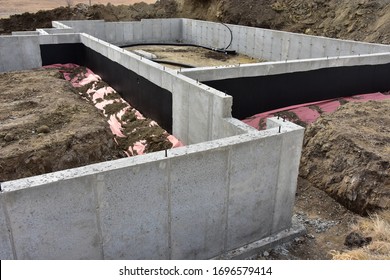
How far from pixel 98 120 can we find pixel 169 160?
14.6ft

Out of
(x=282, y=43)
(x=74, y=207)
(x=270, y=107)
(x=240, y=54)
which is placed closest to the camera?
(x=74, y=207)

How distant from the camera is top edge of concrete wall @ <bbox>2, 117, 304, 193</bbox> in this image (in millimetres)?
3479

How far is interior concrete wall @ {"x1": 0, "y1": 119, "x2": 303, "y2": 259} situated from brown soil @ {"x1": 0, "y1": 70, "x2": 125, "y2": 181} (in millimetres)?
3183

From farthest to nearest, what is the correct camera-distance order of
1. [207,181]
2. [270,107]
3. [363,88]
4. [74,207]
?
[363,88], [270,107], [207,181], [74,207]

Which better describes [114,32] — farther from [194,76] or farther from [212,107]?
[212,107]

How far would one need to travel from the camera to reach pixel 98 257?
403 centimetres

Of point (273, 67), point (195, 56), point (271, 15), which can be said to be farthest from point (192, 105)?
point (271, 15)

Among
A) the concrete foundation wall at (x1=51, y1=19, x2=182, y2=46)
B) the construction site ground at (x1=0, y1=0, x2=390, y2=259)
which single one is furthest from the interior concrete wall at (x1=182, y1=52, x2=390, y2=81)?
the concrete foundation wall at (x1=51, y1=19, x2=182, y2=46)

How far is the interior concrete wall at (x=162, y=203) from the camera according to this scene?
356 cm

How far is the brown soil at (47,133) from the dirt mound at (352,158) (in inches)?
156

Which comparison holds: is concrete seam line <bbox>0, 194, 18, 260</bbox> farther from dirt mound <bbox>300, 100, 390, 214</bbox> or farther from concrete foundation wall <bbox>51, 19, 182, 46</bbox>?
concrete foundation wall <bbox>51, 19, 182, 46</bbox>

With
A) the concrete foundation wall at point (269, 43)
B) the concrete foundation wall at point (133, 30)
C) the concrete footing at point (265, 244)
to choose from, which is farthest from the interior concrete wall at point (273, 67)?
the concrete foundation wall at point (133, 30)

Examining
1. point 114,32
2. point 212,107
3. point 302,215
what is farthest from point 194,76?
point 114,32

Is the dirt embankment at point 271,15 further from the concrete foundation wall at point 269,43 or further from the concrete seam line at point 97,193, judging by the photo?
the concrete seam line at point 97,193
